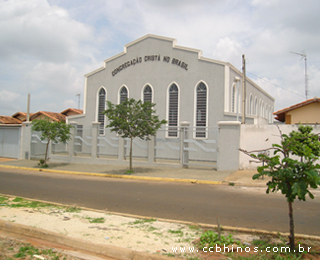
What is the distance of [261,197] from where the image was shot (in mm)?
9234

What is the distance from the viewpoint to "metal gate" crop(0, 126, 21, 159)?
24.2m

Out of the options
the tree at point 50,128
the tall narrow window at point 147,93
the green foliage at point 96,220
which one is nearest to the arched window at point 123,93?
the tall narrow window at point 147,93

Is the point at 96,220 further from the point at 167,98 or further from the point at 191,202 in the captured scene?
the point at 167,98

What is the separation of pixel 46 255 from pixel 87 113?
20.4m

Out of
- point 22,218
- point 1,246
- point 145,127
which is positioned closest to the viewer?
point 1,246

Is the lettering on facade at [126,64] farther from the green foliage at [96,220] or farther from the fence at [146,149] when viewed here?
the green foliage at [96,220]

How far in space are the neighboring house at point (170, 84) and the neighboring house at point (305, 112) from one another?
7.07 ft

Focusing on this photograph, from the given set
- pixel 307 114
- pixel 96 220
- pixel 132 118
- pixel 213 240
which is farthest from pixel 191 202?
pixel 307 114

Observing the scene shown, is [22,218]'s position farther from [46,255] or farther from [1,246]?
[46,255]

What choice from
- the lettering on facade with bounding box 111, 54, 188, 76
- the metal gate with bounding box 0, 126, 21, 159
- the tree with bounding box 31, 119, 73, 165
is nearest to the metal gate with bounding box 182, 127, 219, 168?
the lettering on facade with bounding box 111, 54, 188, 76

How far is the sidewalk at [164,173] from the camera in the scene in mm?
12484

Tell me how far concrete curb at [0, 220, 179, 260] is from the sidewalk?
7876 millimetres

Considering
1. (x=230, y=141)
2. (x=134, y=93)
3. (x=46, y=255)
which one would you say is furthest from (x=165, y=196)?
(x=134, y=93)

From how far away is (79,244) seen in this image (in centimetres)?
509
